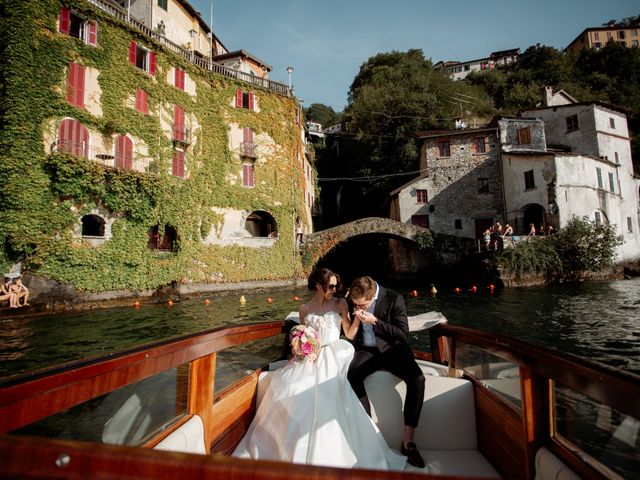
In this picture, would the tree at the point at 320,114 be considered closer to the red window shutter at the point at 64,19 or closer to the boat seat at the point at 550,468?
the red window shutter at the point at 64,19

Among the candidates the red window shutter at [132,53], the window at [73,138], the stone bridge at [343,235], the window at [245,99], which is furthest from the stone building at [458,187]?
the window at [73,138]

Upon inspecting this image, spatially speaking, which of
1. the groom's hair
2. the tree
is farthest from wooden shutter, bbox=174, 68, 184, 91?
the tree

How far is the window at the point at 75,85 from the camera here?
1526cm

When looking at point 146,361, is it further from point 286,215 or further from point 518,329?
point 286,215

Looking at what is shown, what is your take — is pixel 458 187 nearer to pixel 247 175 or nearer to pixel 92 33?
pixel 247 175

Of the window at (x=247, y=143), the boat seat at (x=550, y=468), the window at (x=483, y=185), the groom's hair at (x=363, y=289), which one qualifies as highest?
the window at (x=247, y=143)

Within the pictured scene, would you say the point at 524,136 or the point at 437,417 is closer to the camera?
the point at 437,417

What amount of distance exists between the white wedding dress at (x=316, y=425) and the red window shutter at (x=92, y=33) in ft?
68.1

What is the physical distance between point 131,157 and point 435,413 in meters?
19.2

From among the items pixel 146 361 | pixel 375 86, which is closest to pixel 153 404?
pixel 146 361

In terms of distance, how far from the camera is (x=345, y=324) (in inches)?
135

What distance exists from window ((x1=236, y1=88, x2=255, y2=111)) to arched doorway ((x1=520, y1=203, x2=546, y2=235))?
22.4 meters

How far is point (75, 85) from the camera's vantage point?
1543 cm

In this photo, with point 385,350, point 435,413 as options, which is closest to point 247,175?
point 385,350
